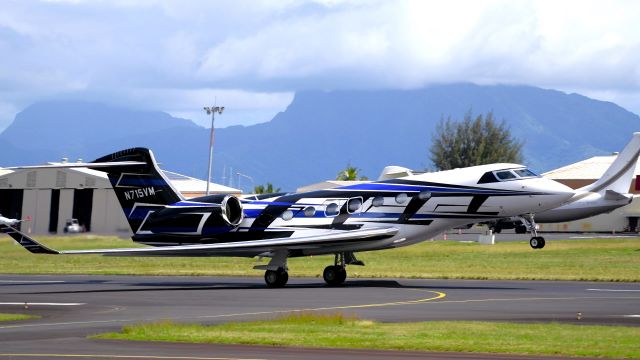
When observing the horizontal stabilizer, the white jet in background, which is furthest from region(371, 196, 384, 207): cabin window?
the horizontal stabilizer

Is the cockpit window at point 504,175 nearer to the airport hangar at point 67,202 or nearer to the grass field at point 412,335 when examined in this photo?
the grass field at point 412,335

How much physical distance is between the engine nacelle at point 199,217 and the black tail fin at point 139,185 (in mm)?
483

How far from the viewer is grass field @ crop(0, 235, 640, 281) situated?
4631cm

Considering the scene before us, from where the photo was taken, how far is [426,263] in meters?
54.2

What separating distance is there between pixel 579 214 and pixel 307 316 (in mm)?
45355

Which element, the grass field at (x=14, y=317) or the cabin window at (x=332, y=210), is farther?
the cabin window at (x=332, y=210)

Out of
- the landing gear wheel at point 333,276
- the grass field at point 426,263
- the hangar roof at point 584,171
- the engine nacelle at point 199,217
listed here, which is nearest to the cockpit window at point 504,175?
the landing gear wheel at point 333,276

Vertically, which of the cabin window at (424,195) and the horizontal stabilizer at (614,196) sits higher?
the horizontal stabilizer at (614,196)

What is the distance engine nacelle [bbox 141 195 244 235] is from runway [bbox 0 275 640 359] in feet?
6.95

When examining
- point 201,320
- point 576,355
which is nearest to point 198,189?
point 201,320

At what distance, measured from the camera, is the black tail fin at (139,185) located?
41312mm

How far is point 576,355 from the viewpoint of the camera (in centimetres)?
1883

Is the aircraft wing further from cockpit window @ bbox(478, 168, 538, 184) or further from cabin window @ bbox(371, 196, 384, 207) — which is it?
cockpit window @ bbox(478, 168, 538, 184)

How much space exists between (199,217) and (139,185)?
3.05 metres
